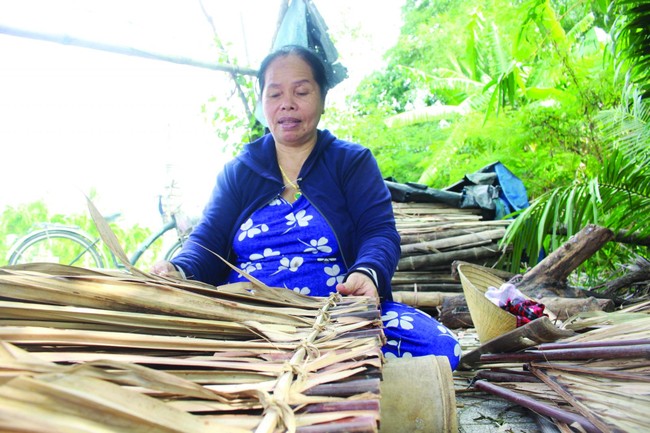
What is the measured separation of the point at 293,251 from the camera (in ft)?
6.63

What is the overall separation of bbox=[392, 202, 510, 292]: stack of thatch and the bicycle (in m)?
2.07

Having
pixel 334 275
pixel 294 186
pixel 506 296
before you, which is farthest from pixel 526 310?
pixel 294 186

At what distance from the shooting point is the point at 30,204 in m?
6.32

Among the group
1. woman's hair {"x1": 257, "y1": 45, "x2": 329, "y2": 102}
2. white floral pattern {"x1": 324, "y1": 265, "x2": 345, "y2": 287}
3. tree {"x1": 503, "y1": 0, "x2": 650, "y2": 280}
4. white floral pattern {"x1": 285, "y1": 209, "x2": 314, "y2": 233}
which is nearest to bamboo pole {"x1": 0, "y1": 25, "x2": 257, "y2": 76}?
woman's hair {"x1": 257, "y1": 45, "x2": 329, "y2": 102}

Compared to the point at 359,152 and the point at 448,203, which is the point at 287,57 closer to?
the point at 359,152

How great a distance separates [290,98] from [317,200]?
17.9 inches

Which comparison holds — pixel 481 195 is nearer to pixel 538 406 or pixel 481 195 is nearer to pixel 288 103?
pixel 288 103

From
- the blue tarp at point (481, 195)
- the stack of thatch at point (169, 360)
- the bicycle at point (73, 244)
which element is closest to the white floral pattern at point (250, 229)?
the stack of thatch at point (169, 360)

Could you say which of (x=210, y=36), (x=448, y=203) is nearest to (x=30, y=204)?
(x=210, y=36)

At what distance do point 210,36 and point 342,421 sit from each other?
187 inches

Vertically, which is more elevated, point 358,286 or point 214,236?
point 214,236

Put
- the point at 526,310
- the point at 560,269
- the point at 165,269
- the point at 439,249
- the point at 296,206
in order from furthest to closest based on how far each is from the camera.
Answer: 1. the point at 439,249
2. the point at 560,269
3. the point at 526,310
4. the point at 296,206
5. the point at 165,269

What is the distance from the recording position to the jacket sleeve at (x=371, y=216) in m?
1.83

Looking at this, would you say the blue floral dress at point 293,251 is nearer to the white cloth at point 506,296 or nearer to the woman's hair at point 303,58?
the woman's hair at point 303,58
